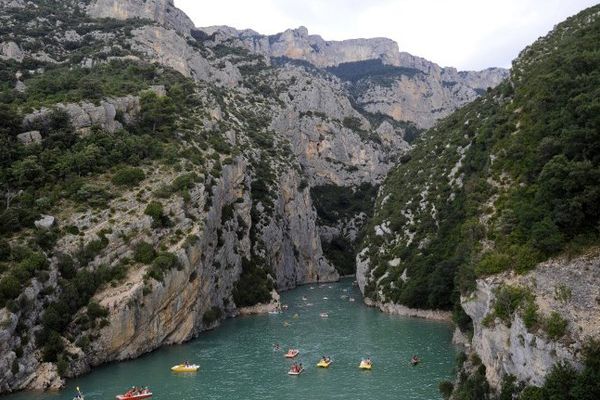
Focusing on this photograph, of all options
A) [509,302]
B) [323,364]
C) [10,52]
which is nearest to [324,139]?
[10,52]

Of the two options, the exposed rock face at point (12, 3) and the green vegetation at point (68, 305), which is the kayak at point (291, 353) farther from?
the exposed rock face at point (12, 3)

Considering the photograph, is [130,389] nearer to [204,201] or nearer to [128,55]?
[204,201]

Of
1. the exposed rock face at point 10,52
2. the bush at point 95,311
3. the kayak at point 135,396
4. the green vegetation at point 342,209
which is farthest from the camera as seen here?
the green vegetation at point 342,209

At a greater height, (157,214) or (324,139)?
(324,139)

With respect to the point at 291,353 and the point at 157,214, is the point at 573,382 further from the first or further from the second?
the point at 157,214

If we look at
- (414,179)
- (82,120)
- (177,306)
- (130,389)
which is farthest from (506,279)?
(414,179)

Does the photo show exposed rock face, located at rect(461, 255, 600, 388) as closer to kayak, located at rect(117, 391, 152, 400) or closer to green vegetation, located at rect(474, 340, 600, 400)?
green vegetation, located at rect(474, 340, 600, 400)

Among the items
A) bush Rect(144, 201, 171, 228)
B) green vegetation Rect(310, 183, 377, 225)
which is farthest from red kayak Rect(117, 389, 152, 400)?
green vegetation Rect(310, 183, 377, 225)

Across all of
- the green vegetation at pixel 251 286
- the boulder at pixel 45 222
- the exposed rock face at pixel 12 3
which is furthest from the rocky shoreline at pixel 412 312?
the exposed rock face at pixel 12 3
